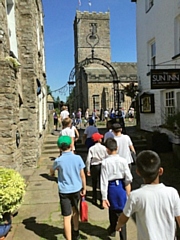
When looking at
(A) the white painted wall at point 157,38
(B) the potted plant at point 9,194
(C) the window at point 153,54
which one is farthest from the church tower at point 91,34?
(B) the potted plant at point 9,194

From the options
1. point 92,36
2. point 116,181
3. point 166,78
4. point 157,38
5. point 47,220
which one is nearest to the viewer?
point 116,181

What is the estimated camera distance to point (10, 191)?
3.25m

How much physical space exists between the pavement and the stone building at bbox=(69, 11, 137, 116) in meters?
27.7

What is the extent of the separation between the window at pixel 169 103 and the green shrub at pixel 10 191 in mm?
8238

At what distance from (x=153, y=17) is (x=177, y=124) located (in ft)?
21.8

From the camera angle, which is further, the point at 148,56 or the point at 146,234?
the point at 148,56

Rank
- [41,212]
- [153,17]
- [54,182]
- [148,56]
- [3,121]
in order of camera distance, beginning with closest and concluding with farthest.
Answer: [41,212], [3,121], [54,182], [153,17], [148,56]

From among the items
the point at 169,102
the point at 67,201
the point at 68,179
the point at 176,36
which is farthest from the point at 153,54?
the point at 67,201

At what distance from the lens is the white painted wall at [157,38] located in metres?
9.88

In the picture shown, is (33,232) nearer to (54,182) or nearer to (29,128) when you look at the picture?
(54,182)

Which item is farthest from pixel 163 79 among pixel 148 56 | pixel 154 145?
pixel 148 56

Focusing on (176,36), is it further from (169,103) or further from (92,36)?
(92,36)

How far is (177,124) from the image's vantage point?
291 inches

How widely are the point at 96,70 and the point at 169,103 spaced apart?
33411 mm
